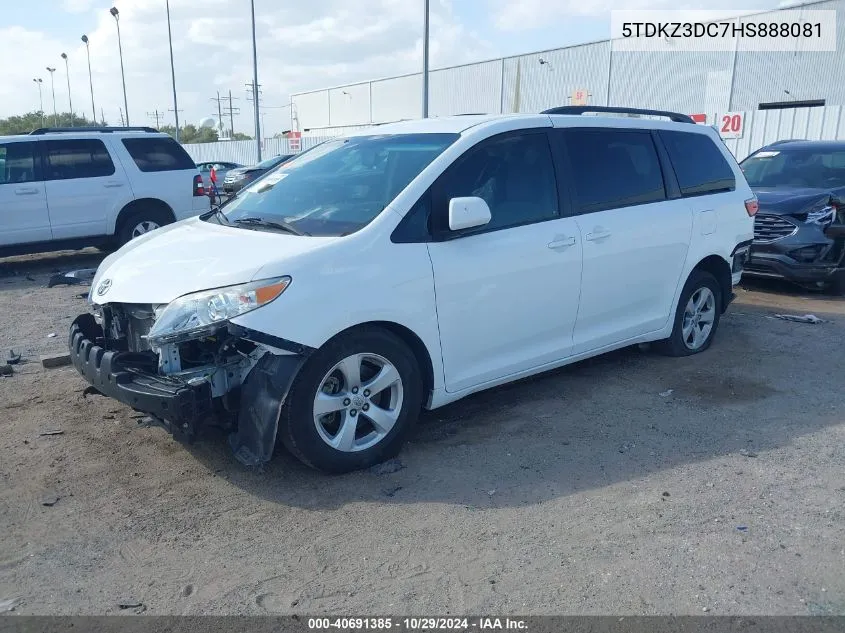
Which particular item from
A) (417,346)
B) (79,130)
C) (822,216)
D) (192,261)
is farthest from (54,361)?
(822,216)

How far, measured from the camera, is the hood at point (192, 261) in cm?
383

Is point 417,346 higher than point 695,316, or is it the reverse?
point 417,346

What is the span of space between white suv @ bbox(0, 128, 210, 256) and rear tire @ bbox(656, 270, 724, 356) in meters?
8.26

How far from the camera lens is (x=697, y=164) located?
6164 mm

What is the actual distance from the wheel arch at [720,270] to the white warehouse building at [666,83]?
18.7 metres

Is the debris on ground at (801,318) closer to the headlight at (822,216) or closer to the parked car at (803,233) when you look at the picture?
the parked car at (803,233)

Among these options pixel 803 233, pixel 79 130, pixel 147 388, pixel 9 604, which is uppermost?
pixel 79 130

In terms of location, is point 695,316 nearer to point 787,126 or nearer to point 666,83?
point 787,126

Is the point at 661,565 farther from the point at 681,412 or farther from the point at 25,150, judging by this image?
the point at 25,150

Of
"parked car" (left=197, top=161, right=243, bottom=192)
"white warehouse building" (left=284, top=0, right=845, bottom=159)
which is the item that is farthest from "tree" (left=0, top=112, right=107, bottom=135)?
"parked car" (left=197, top=161, right=243, bottom=192)

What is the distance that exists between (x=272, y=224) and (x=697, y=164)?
371 centimetres

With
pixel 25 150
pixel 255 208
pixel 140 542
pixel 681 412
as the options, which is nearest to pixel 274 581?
pixel 140 542

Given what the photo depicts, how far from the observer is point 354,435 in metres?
4.05

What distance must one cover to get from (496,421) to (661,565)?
1.77 m
